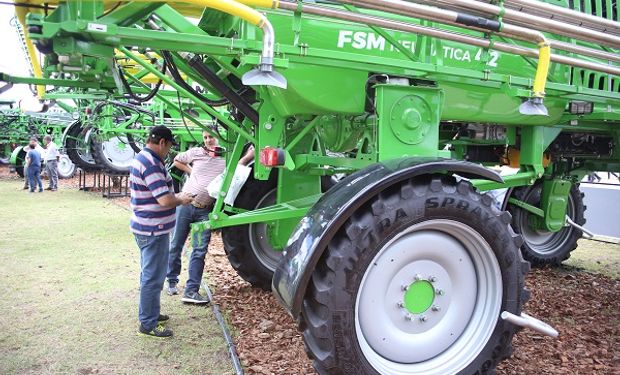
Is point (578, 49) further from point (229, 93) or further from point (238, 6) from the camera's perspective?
point (229, 93)

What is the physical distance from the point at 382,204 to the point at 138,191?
2144mm

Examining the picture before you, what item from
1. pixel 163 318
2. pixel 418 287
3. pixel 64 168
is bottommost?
pixel 64 168

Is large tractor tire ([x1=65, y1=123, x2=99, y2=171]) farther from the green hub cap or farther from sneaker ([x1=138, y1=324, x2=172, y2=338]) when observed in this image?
the green hub cap

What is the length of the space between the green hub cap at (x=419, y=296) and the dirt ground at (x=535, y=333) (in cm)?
93

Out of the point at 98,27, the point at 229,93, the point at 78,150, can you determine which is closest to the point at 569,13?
the point at 229,93

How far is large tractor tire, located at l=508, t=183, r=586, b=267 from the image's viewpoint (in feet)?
19.4

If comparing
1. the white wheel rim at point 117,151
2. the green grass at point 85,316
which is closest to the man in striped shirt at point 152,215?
the green grass at point 85,316

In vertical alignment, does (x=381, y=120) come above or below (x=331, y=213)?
above

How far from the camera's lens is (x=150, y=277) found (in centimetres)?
387

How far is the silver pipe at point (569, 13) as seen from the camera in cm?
307

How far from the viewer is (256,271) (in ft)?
15.8

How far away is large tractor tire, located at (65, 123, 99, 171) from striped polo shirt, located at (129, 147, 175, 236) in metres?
11.1

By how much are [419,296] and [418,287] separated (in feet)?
0.16

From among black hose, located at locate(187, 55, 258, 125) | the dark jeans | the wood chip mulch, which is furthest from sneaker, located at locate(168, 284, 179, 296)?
the dark jeans
